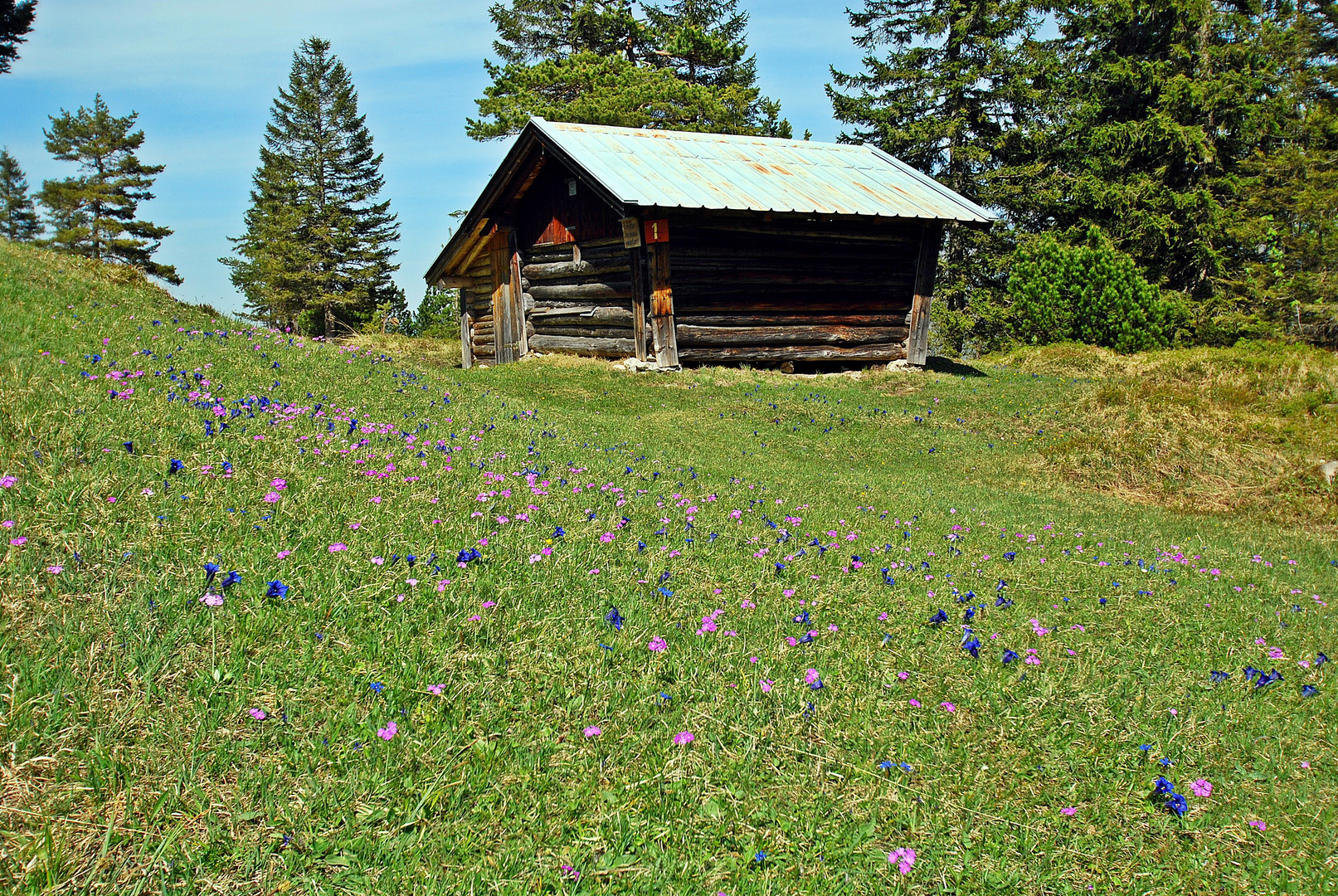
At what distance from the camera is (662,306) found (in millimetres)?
15258

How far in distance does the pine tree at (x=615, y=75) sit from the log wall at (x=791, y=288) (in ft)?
56.0

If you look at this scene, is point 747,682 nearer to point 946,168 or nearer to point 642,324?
point 642,324

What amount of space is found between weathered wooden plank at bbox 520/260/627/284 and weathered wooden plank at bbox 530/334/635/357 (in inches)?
53.0

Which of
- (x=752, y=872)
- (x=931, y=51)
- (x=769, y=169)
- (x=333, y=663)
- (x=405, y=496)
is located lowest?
(x=752, y=872)

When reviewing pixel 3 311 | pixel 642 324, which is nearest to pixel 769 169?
pixel 642 324

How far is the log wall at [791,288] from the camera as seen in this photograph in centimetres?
1570

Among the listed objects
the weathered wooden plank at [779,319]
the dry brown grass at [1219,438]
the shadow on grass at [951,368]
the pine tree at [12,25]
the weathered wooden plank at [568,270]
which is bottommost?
the dry brown grass at [1219,438]

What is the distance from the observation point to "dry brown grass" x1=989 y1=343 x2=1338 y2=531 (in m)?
9.38

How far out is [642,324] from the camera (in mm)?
15586

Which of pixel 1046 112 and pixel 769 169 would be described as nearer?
pixel 769 169

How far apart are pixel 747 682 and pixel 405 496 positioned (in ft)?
8.08

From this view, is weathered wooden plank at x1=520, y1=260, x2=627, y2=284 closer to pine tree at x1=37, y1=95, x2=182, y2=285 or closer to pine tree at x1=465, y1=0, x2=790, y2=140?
pine tree at x1=465, y1=0, x2=790, y2=140

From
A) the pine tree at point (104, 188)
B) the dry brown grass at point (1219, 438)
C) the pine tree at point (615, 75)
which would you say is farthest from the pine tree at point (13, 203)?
the dry brown grass at point (1219, 438)

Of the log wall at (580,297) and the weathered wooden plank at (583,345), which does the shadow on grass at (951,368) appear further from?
the log wall at (580,297)
